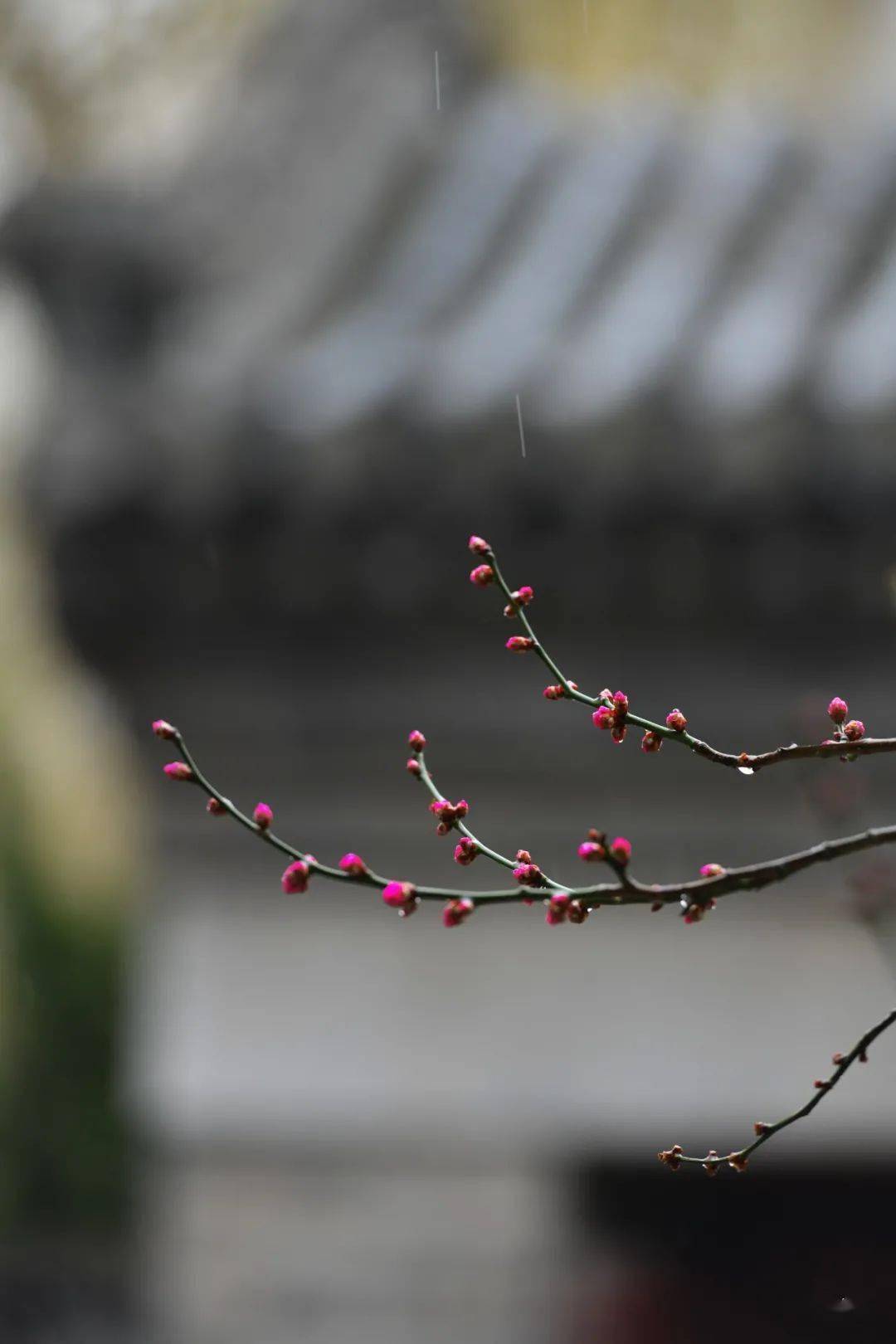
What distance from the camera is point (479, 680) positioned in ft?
7.01

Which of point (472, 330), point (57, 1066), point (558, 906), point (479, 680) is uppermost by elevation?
point (57, 1066)

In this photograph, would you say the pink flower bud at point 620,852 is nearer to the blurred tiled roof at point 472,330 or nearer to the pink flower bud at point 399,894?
the pink flower bud at point 399,894

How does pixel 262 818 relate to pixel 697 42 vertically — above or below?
below

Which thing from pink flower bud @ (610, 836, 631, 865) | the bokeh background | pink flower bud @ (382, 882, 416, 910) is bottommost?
pink flower bud @ (610, 836, 631, 865)

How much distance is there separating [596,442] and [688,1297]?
1.16 meters

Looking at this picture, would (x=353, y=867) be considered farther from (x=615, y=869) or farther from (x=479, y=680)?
(x=479, y=680)

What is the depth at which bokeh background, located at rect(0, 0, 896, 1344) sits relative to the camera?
2076 millimetres

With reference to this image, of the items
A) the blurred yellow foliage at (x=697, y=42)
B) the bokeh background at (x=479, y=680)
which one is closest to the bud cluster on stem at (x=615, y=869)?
the bokeh background at (x=479, y=680)

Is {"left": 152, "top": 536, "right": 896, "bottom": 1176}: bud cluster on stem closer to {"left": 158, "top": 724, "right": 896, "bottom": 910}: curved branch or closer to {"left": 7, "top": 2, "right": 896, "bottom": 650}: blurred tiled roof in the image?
{"left": 158, "top": 724, "right": 896, "bottom": 910}: curved branch

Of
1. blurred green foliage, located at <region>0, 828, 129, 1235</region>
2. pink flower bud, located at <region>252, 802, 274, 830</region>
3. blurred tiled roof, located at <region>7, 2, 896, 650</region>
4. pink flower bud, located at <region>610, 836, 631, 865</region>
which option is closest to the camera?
pink flower bud, located at <region>610, 836, 631, 865</region>

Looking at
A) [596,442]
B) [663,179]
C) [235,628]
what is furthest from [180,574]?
[663,179]

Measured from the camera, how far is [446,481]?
2084mm

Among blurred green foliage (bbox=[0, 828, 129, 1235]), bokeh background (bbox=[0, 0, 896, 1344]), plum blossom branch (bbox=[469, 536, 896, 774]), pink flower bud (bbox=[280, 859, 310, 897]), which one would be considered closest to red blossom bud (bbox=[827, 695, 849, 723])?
plum blossom branch (bbox=[469, 536, 896, 774])

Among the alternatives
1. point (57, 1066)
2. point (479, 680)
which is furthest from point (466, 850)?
point (57, 1066)
